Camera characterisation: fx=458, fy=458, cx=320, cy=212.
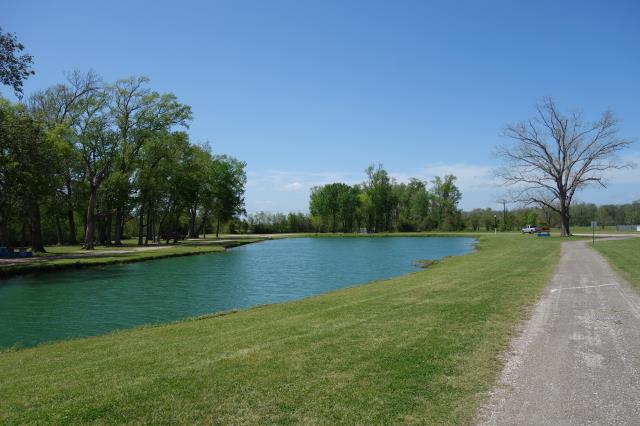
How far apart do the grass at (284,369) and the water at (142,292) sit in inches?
148

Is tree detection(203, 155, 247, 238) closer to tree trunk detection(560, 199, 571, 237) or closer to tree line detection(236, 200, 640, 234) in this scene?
tree line detection(236, 200, 640, 234)

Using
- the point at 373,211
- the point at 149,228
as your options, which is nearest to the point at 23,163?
the point at 149,228

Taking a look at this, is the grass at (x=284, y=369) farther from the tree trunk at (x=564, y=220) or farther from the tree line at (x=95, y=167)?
the tree trunk at (x=564, y=220)

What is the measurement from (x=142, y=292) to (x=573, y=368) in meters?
17.8

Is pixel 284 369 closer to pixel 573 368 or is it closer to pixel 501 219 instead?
pixel 573 368

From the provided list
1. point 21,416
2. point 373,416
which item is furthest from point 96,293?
point 373,416

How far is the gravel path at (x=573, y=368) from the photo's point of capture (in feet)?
15.9

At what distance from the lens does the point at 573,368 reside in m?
6.29

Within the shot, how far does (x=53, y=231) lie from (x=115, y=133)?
23.4m

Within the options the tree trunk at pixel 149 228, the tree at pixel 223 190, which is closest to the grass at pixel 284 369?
the tree trunk at pixel 149 228

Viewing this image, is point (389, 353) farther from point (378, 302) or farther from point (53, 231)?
point (53, 231)

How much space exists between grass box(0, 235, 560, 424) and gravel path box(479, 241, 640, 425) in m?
0.31

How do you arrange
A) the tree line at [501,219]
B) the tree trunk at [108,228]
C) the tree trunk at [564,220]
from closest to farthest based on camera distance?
the tree trunk at [564,220]
the tree trunk at [108,228]
the tree line at [501,219]

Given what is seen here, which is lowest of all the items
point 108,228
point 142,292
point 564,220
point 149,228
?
point 142,292
